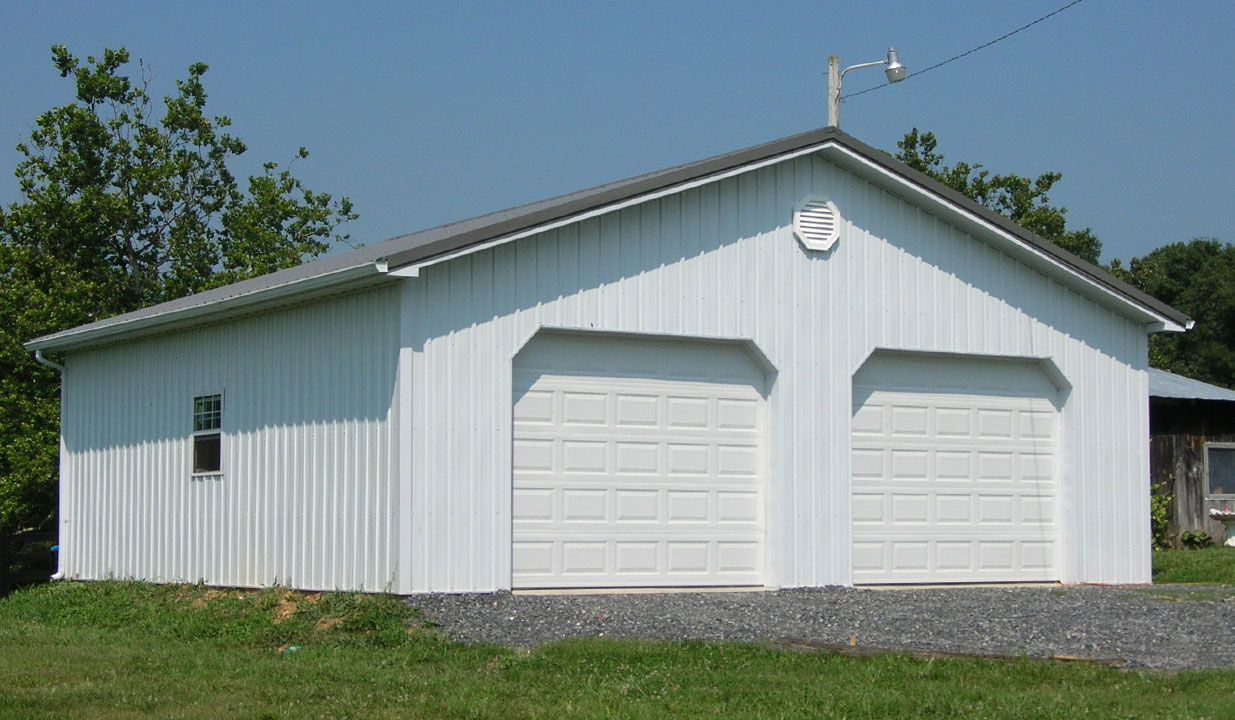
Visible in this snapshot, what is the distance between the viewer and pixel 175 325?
18.2 m

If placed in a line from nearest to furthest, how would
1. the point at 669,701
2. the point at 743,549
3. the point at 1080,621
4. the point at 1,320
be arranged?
the point at 669,701
the point at 1080,621
the point at 743,549
the point at 1,320

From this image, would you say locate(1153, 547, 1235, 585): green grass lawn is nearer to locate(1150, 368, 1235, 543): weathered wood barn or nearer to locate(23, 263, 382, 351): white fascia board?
locate(1150, 368, 1235, 543): weathered wood barn

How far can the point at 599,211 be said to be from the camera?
15109 mm

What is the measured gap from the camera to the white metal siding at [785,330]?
566 inches

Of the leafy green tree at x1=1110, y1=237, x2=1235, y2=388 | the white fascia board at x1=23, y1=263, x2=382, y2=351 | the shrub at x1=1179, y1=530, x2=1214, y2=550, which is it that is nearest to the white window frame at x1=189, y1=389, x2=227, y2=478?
the white fascia board at x1=23, y1=263, x2=382, y2=351

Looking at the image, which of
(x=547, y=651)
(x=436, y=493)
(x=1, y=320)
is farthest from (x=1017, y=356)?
(x=1, y=320)

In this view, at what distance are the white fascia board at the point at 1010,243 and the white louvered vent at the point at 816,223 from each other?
55cm

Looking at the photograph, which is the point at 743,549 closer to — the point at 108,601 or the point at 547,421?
the point at 547,421

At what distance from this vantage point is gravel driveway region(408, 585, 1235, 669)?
11.8 meters

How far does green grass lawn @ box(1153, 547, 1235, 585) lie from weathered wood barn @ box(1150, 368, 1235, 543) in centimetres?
259

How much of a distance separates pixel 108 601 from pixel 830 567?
7665 mm

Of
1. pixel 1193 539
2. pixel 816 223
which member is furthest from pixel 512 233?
pixel 1193 539

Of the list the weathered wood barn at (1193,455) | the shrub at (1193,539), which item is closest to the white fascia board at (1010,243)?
the weathered wood barn at (1193,455)

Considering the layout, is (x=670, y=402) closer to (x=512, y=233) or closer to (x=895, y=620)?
(x=512, y=233)
